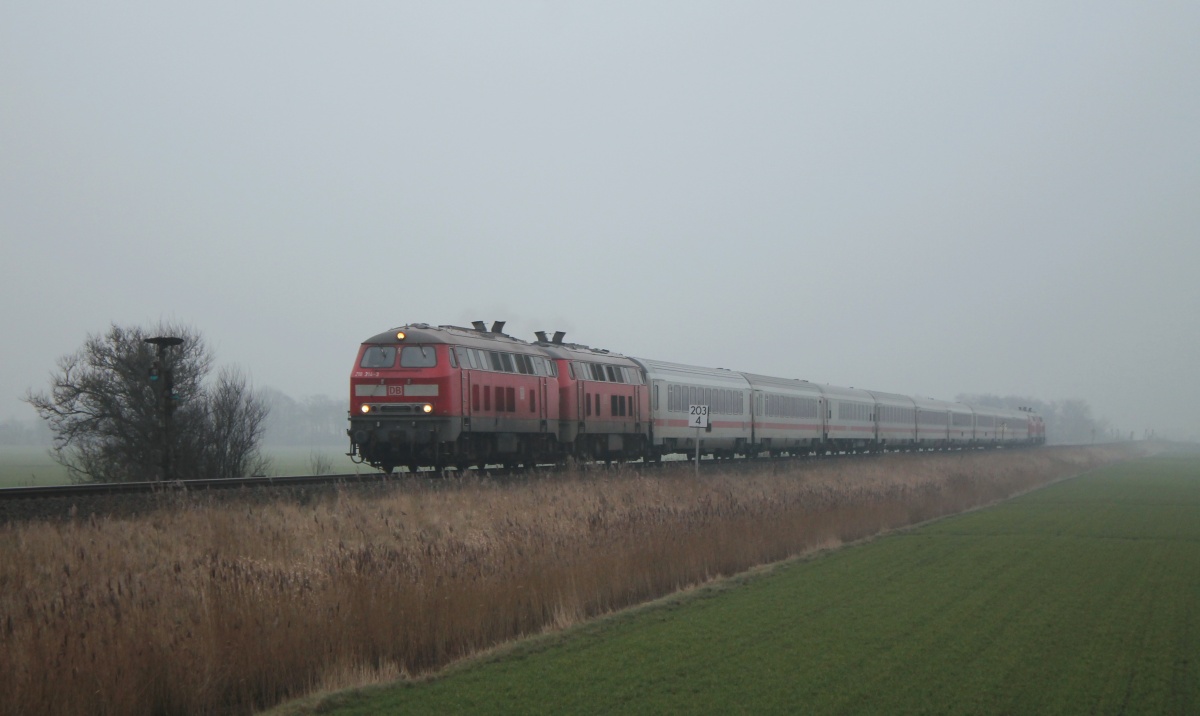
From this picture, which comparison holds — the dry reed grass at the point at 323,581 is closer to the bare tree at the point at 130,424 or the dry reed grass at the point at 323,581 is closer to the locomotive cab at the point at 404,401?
the locomotive cab at the point at 404,401

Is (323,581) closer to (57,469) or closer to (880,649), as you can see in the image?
(880,649)

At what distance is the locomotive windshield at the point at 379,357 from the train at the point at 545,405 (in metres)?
0.03

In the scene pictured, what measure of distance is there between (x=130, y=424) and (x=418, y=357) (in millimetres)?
16665

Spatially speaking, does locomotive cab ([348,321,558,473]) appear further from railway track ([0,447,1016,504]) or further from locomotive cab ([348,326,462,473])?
railway track ([0,447,1016,504])

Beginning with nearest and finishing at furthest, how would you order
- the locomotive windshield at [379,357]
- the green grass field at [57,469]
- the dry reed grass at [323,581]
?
the dry reed grass at [323,581] → the locomotive windshield at [379,357] → the green grass field at [57,469]

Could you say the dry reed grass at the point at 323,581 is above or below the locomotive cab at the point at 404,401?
below

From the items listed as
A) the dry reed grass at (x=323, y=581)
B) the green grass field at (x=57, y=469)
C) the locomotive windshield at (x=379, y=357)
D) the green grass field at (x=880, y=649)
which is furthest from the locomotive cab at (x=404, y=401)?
the green grass field at (x=880, y=649)

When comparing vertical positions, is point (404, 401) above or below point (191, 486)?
above

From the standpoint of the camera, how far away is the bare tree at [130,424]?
116 ft

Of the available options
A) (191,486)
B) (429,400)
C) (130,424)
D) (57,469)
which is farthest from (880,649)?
(57,469)

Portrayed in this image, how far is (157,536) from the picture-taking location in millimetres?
13734

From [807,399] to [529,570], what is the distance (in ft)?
128

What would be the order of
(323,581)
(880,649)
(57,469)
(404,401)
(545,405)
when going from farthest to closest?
(57,469) → (545,405) → (404,401) → (323,581) → (880,649)

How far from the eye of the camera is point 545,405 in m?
29.7
